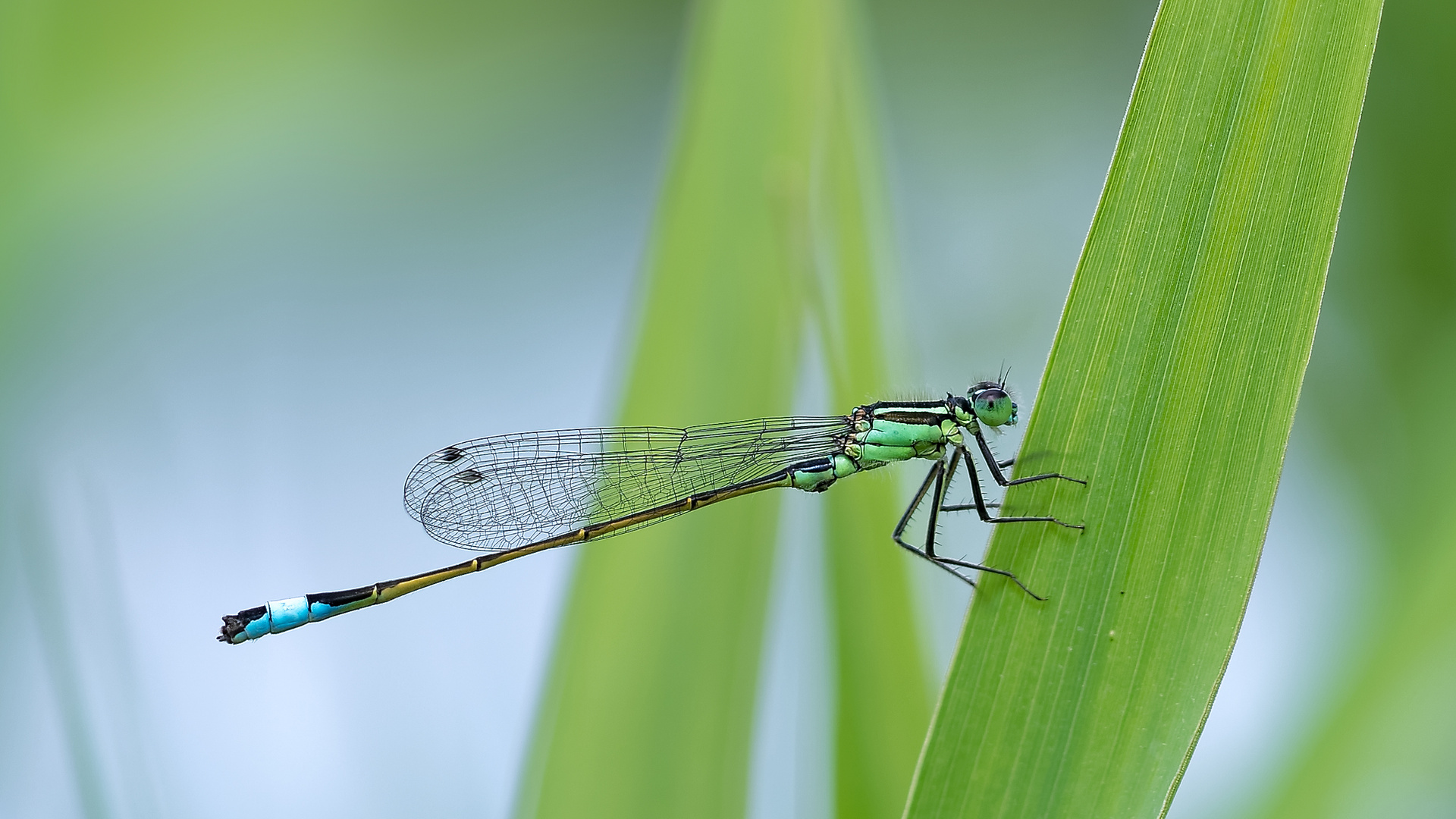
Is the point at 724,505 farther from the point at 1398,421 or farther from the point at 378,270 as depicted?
the point at 378,270

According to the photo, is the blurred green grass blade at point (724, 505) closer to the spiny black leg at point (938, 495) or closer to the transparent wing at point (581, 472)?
the transparent wing at point (581, 472)

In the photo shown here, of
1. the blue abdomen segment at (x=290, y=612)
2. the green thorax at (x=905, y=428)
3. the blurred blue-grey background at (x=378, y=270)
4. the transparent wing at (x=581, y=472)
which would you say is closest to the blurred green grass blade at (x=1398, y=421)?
the blurred blue-grey background at (x=378, y=270)

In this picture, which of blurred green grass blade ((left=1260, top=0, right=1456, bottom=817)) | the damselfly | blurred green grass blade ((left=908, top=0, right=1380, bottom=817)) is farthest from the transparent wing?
blurred green grass blade ((left=1260, top=0, right=1456, bottom=817))

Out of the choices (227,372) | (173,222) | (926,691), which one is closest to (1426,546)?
(926,691)

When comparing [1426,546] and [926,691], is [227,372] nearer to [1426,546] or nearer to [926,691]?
[926,691]

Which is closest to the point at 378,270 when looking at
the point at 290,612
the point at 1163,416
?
the point at 290,612

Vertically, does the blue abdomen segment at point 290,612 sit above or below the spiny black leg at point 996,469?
below
